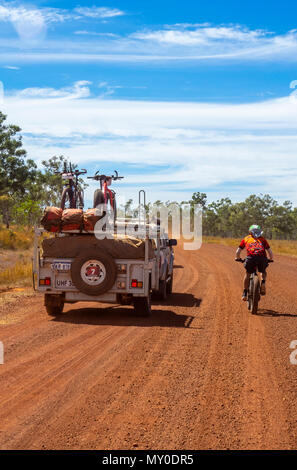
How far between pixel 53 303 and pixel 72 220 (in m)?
1.80

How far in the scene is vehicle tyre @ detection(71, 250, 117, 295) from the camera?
1136 cm

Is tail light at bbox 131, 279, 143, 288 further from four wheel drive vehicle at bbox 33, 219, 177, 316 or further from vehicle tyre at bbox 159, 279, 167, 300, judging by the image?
vehicle tyre at bbox 159, 279, 167, 300

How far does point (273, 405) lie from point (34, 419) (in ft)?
8.15

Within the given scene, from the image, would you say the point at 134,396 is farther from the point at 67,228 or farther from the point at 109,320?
the point at 67,228

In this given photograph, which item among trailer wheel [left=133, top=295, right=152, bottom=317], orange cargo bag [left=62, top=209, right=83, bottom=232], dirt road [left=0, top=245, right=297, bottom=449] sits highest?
orange cargo bag [left=62, top=209, right=83, bottom=232]

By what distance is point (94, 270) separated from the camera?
11.4 meters

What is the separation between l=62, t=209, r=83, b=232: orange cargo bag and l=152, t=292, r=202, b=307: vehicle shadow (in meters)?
3.40

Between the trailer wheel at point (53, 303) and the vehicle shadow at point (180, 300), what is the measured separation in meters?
3.07

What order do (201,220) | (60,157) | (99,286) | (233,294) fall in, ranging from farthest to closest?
1. (201,220)
2. (60,157)
3. (233,294)
4. (99,286)

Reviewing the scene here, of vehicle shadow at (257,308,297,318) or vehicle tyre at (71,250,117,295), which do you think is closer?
vehicle tyre at (71,250,117,295)

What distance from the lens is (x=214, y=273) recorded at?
22.7 m

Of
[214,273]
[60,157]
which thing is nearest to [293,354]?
[214,273]

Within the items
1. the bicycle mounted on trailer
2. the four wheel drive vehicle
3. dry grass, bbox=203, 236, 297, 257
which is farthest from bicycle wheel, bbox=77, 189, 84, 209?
dry grass, bbox=203, 236, 297, 257

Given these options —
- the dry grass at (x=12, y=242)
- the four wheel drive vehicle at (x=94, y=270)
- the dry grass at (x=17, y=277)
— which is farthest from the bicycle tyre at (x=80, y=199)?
the dry grass at (x=12, y=242)
